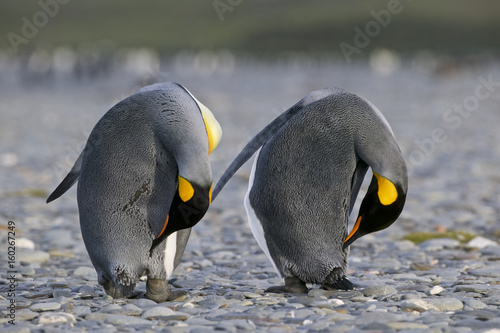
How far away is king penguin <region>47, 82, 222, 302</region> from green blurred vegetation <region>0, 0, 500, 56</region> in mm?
113686

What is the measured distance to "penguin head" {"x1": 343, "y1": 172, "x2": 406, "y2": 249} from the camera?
3.81 meters

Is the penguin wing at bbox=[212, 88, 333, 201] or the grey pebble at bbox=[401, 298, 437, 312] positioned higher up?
the penguin wing at bbox=[212, 88, 333, 201]

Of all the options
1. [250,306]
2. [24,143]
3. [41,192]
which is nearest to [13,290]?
[250,306]

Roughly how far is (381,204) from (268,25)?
5536 inches

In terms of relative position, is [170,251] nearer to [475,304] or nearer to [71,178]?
[71,178]

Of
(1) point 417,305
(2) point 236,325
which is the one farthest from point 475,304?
(2) point 236,325

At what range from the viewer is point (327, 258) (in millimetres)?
4152

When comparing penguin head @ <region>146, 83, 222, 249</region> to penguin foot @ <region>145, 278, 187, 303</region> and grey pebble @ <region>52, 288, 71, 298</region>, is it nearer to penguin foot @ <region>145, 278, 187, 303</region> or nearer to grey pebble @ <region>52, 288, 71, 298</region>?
penguin foot @ <region>145, 278, 187, 303</region>

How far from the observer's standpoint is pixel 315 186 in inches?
161

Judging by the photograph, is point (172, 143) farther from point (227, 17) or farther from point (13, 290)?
point (227, 17)

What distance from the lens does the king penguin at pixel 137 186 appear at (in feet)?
12.8

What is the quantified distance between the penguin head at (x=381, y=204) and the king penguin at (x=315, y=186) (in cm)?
3

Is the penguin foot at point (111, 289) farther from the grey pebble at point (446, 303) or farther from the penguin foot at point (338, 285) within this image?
the grey pebble at point (446, 303)

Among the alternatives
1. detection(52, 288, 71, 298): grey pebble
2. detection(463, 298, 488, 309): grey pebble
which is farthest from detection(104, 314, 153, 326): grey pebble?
detection(463, 298, 488, 309): grey pebble
